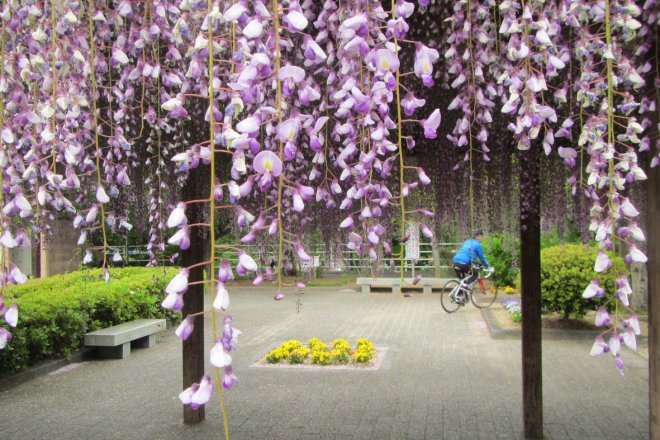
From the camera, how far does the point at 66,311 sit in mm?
6277

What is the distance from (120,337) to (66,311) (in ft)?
2.32

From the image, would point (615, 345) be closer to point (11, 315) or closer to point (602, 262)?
point (602, 262)

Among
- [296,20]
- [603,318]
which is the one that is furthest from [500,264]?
[296,20]

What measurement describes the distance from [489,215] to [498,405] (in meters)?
2.20

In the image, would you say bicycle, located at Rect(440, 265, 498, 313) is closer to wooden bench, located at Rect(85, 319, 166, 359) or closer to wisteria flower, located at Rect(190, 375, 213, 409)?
wooden bench, located at Rect(85, 319, 166, 359)

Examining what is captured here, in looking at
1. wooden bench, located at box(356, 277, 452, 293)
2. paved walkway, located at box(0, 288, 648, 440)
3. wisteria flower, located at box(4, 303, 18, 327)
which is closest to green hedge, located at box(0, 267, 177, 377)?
paved walkway, located at box(0, 288, 648, 440)

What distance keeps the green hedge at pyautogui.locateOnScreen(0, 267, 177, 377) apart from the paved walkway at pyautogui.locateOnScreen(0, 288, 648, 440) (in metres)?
0.31

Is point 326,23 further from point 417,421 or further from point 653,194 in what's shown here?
point 417,421

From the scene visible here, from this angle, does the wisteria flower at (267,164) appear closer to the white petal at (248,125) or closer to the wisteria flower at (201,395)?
the white petal at (248,125)

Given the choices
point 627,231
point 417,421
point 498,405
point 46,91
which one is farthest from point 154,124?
point 498,405

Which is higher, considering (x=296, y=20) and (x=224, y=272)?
(x=296, y=20)

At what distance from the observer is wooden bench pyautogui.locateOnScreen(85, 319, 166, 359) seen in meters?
6.61

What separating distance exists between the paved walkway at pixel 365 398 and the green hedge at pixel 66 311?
12.2 inches

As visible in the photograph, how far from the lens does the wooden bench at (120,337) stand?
6.61m
